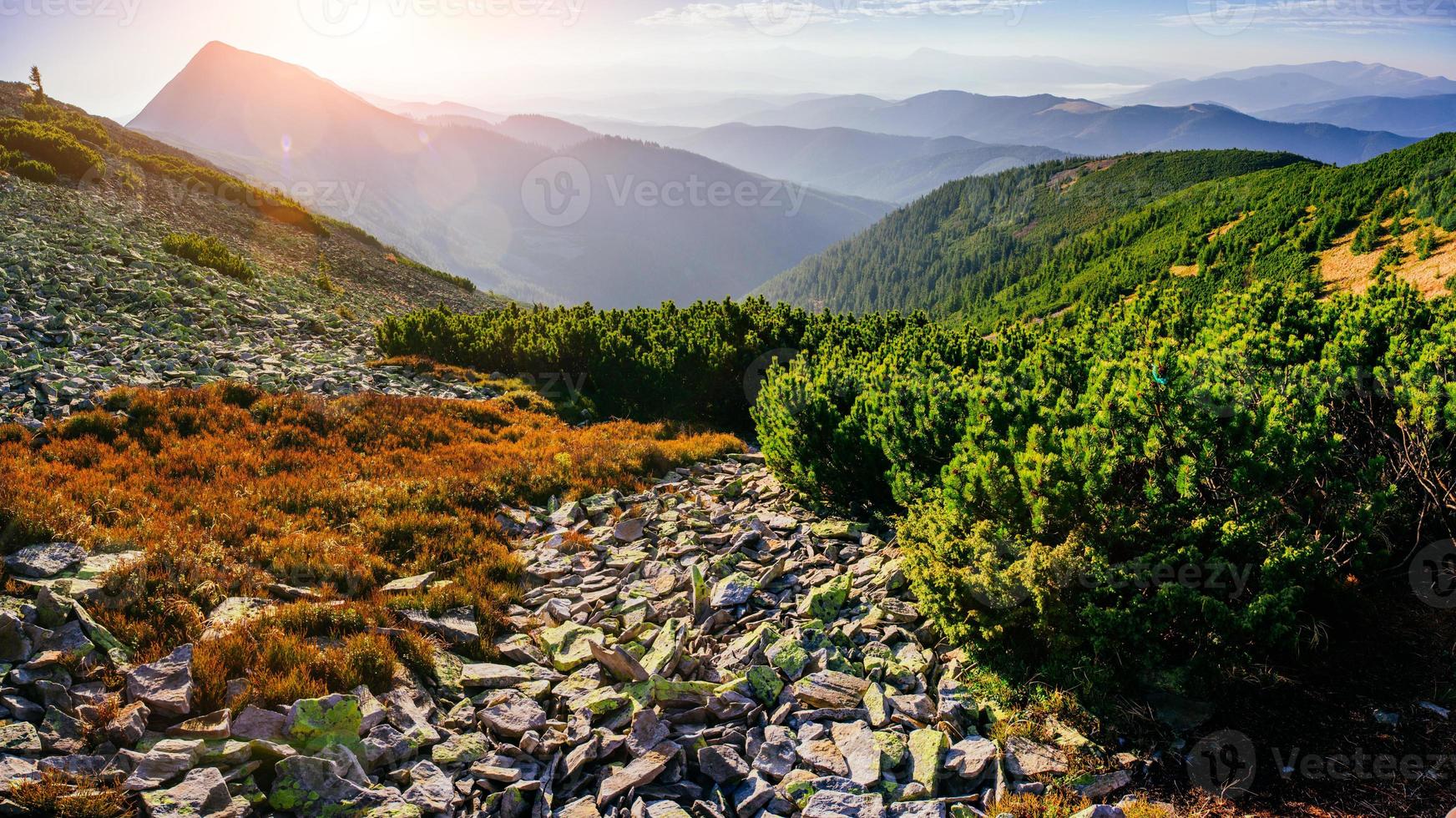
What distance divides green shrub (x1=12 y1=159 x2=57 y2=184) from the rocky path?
3157 centimetres

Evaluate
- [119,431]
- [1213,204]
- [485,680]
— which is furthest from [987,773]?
[1213,204]

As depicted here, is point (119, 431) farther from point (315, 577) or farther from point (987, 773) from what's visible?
point (987, 773)

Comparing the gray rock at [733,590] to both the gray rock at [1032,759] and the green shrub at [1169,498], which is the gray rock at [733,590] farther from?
the gray rock at [1032,759]

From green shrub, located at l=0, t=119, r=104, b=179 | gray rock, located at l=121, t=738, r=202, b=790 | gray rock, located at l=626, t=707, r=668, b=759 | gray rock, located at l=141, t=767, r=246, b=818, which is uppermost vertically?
green shrub, located at l=0, t=119, r=104, b=179

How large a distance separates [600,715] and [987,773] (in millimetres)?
3075

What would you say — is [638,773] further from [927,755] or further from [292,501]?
[292,501]

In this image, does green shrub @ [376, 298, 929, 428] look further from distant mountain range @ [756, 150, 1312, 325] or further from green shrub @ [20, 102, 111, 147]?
distant mountain range @ [756, 150, 1312, 325]

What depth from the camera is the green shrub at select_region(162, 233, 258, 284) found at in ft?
79.5

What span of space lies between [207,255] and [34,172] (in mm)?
10116

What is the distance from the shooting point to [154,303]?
18.3 m

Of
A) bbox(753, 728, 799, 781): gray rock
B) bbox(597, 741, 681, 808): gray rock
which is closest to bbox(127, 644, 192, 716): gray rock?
bbox(597, 741, 681, 808): gray rock

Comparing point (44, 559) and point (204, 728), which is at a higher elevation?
point (44, 559)

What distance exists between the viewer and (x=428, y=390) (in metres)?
17.6

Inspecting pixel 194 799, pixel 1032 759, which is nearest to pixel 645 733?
pixel 194 799
